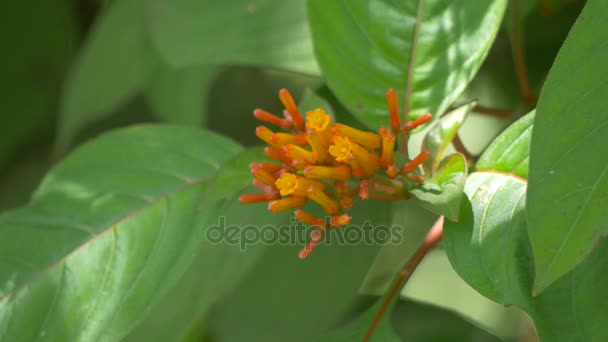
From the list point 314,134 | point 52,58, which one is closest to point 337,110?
point 314,134

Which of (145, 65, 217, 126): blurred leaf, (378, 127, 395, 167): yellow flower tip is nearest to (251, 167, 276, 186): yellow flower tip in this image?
(378, 127, 395, 167): yellow flower tip

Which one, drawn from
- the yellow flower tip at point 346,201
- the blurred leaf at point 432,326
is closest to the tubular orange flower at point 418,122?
the yellow flower tip at point 346,201

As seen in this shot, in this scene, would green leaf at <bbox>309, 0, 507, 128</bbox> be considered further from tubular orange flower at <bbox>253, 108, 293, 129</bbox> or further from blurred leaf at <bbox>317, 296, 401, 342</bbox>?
blurred leaf at <bbox>317, 296, 401, 342</bbox>

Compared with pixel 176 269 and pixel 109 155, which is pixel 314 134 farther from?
pixel 109 155

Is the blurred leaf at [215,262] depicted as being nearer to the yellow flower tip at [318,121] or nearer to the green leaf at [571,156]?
the yellow flower tip at [318,121]

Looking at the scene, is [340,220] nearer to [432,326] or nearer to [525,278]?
[525,278]

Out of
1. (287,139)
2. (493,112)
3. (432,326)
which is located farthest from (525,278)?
(432,326)
